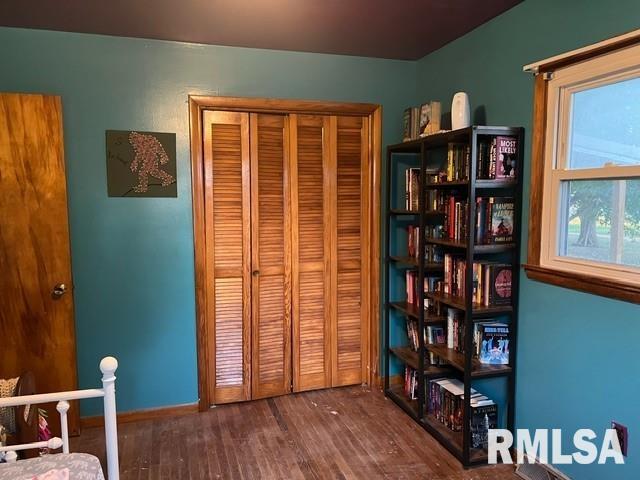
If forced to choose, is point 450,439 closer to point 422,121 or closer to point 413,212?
point 413,212

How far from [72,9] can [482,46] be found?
222 centimetres

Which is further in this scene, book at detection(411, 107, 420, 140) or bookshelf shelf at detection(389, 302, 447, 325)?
book at detection(411, 107, 420, 140)

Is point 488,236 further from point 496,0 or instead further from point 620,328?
point 496,0

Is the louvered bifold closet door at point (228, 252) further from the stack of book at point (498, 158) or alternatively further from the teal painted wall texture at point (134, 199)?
the stack of book at point (498, 158)

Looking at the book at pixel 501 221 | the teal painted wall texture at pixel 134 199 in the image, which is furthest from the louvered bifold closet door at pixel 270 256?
the book at pixel 501 221

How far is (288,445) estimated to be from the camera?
2.65 meters

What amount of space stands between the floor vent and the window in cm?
95

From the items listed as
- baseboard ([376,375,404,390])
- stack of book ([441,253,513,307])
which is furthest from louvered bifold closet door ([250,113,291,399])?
stack of book ([441,253,513,307])

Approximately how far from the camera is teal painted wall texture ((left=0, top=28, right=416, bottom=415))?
269 cm

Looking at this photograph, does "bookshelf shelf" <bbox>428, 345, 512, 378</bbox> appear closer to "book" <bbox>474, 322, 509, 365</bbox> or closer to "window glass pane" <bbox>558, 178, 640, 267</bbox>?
"book" <bbox>474, 322, 509, 365</bbox>

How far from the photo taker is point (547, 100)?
7.25 ft

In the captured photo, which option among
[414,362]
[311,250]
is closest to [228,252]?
[311,250]

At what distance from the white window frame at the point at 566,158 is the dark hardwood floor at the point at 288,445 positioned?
114 centimetres

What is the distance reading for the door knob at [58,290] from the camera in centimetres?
264
